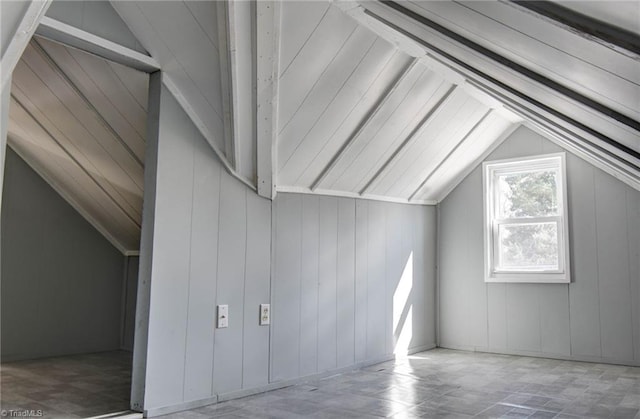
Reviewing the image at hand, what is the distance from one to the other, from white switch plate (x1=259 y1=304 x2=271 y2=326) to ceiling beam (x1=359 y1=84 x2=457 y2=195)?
1.50 metres

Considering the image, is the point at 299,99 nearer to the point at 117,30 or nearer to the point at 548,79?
the point at 117,30

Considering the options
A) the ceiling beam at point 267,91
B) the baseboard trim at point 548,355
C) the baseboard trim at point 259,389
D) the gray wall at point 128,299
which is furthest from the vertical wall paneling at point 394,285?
the gray wall at point 128,299

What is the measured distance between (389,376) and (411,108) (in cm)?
215

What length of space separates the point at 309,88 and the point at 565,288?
3333 millimetres

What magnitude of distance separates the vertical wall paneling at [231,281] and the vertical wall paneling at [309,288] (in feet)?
2.03

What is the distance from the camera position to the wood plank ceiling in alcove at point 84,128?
310 cm

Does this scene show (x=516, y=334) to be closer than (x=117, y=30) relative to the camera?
No

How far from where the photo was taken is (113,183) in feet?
13.5

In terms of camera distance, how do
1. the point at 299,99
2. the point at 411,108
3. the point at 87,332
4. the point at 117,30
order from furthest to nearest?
1. the point at 87,332
2. the point at 411,108
3. the point at 299,99
4. the point at 117,30

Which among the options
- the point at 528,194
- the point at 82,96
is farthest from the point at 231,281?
the point at 528,194

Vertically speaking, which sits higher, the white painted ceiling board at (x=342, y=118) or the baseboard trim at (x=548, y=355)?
the white painted ceiling board at (x=342, y=118)

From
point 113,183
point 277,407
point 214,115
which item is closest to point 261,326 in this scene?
point 277,407

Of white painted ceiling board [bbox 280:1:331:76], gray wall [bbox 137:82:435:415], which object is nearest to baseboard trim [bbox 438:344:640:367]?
gray wall [bbox 137:82:435:415]

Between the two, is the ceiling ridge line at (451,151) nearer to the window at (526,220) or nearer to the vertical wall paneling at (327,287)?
the window at (526,220)
